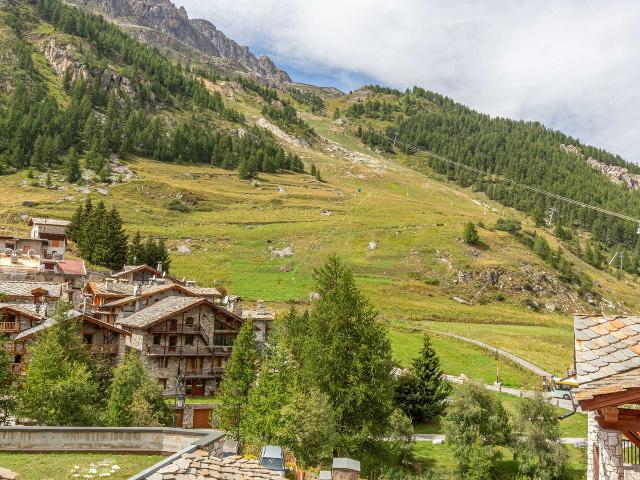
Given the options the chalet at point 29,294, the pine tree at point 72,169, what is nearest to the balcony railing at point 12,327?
the chalet at point 29,294

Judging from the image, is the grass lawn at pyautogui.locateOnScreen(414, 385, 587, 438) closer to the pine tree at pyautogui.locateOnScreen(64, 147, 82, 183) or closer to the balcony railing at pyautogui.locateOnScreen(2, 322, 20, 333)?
the balcony railing at pyautogui.locateOnScreen(2, 322, 20, 333)

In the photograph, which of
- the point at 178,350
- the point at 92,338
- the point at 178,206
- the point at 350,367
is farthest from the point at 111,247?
the point at 350,367

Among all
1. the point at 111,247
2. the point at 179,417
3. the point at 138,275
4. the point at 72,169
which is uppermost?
the point at 72,169

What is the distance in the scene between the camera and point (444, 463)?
41594 millimetres

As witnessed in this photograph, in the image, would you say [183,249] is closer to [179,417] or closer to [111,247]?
[111,247]

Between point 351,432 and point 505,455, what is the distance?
16039mm

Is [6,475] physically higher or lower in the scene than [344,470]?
lower

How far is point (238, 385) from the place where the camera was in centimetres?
Answer: 4500

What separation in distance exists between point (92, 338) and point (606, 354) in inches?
2186

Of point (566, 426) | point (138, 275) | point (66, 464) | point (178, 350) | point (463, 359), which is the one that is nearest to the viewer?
point (66, 464)

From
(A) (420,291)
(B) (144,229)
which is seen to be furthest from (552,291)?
(B) (144,229)

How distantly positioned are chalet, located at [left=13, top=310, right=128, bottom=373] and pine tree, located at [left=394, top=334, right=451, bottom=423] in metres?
29.1

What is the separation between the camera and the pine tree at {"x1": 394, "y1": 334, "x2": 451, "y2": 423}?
51.5m

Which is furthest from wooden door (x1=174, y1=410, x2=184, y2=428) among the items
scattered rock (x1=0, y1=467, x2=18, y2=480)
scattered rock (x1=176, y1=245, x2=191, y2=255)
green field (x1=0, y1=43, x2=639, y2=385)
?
scattered rock (x1=176, y1=245, x2=191, y2=255)
